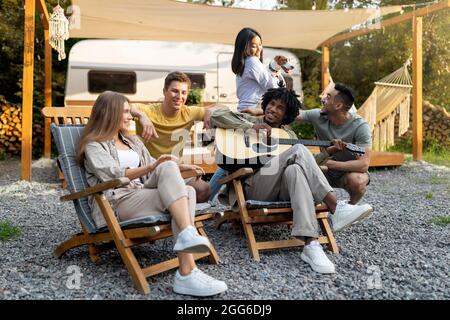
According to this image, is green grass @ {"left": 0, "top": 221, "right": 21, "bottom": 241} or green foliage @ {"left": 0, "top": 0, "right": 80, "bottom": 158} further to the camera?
green foliage @ {"left": 0, "top": 0, "right": 80, "bottom": 158}

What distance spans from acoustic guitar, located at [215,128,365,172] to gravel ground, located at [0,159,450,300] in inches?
20.8

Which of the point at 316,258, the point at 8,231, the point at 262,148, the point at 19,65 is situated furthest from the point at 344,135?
the point at 19,65

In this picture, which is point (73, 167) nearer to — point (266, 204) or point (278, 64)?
point (266, 204)

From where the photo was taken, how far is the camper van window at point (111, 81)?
25.9 feet

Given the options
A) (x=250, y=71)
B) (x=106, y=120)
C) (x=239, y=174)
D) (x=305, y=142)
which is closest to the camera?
(x=106, y=120)

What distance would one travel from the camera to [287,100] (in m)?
2.98

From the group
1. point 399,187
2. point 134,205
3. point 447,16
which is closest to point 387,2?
point 447,16

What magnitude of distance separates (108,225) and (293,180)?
102 centimetres

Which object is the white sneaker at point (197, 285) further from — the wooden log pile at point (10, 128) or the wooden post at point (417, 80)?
the wooden log pile at point (10, 128)

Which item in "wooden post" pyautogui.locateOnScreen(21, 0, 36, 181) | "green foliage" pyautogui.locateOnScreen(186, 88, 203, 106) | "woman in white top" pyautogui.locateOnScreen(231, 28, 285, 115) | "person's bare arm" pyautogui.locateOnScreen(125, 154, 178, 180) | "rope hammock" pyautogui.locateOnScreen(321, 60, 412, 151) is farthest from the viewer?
"green foliage" pyautogui.locateOnScreen(186, 88, 203, 106)

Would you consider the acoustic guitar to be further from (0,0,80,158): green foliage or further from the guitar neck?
(0,0,80,158): green foliage

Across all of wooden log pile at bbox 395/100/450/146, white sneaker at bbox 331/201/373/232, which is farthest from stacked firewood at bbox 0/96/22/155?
wooden log pile at bbox 395/100/450/146

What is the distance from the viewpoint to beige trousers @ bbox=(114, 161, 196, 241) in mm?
2156
